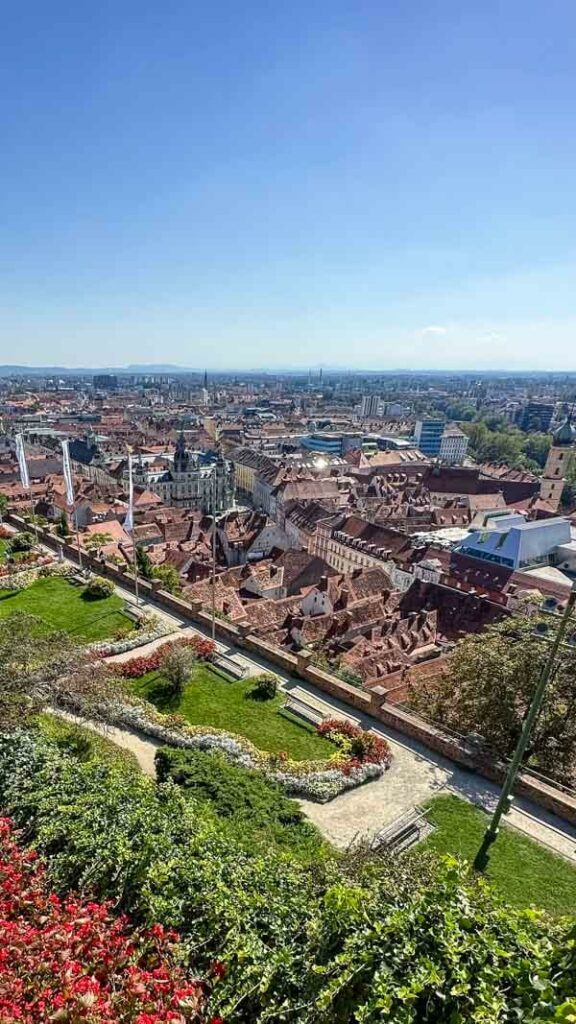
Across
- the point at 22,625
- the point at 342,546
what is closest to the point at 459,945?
the point at 22,625

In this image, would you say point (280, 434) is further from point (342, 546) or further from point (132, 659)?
point (132, 659)

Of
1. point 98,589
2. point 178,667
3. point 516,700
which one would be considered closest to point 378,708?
→ point 516,700

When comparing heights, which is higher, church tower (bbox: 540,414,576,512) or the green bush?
the green bush

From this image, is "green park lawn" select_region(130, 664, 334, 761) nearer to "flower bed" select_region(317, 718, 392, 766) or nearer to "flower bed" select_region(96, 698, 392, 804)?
"flower bed" select_region(317, 718, 392, 766)

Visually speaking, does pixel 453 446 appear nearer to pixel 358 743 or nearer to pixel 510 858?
pixel 358 743

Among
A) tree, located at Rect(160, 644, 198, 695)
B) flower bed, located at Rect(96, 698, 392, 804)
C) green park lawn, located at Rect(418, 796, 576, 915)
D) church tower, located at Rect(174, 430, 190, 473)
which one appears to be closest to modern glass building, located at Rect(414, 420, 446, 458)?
church tower, located at Rect(174, 430, 190, 473)
